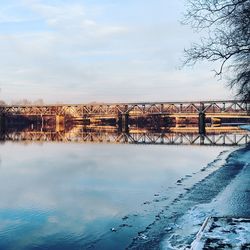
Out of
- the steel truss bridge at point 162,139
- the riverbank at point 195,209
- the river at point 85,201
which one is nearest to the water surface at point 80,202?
the river at point 85,201

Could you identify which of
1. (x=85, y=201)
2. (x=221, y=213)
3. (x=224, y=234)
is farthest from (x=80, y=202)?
(x=224, y=234)

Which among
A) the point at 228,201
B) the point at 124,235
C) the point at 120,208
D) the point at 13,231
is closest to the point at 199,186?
the point at 228,201

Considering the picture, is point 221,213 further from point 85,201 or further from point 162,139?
point 162,139

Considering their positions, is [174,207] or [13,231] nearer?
[13,231]

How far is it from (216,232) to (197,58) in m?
10.6

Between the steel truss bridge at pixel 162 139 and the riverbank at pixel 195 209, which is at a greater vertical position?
the riverbank at pixel 195 209

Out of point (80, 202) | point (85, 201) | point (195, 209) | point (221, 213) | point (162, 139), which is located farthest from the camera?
point (162, 139)

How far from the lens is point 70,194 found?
679 inches

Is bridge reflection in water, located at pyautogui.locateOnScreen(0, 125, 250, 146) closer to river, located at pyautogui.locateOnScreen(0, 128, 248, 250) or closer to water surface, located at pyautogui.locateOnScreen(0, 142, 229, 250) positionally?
river, located at pyautogui.locateOnScreen(0, 128, 248, 250)

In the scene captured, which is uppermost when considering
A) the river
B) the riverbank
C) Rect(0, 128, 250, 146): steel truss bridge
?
the riverbank

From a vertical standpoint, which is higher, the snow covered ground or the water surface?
the snow covered ground

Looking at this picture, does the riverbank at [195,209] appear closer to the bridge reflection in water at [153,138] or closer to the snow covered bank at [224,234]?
the snow covered bank at [224,234]

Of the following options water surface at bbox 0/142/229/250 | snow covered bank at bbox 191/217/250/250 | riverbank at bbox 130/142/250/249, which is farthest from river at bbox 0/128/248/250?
snow covered bank at bbox 191/217/250/250

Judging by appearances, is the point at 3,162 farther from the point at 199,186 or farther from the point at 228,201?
the point at 228,201
